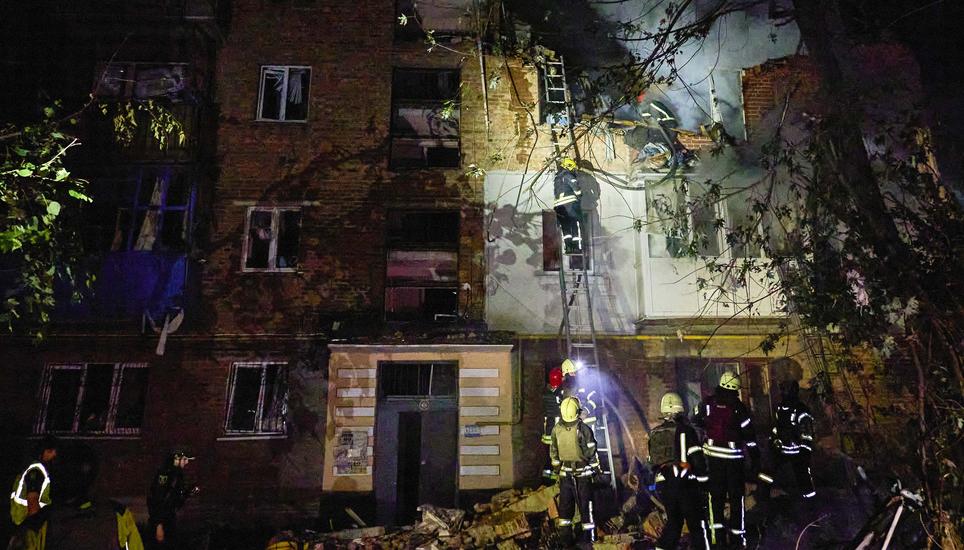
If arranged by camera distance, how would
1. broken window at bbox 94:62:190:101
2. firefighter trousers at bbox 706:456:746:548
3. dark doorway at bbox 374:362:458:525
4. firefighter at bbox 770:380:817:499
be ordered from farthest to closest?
broken window at bbox 94:62:190:101, dark doorway at bbox 374:362:458:525, firefighter at bbox 770:380:817:499, firefighter trousers at bbox 706:456:746:548

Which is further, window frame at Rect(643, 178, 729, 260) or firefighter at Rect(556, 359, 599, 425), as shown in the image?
window frame at Rect(643, 178, 729, 260)

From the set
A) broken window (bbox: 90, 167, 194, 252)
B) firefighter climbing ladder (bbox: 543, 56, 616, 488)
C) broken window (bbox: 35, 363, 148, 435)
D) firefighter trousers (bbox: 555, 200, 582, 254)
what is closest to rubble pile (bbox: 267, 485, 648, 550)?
firefighter climbing ladder (bbox: 543, 56, 616, 488)

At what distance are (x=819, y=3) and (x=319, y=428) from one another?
10353mm

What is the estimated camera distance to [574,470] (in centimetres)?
716

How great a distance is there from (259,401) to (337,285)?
289cm

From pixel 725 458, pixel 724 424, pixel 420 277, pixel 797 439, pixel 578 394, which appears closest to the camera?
pixel 725 458

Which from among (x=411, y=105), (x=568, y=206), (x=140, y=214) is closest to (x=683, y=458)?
(x=568, y=206)

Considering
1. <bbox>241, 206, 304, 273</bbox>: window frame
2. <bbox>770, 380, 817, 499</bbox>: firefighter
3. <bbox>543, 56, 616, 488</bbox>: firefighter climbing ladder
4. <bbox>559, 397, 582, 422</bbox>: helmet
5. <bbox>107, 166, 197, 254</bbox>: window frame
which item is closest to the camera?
<bbox>559, 397, 582, 422</bbox>: helmet

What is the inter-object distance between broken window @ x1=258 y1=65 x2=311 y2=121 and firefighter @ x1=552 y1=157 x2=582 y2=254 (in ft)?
21.0

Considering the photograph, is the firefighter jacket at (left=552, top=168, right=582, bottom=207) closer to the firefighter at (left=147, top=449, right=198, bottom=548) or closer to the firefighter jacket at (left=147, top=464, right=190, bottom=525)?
the firefighter at (left=147, top=449, right=198, bottom=548)

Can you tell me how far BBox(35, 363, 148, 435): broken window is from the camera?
35.1 feet

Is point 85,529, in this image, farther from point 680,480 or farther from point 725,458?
point 725,458

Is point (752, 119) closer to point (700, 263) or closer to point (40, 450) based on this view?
point (700, 263)

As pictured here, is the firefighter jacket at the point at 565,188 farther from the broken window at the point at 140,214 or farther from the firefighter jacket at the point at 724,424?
the broken window at the point at 140,214
